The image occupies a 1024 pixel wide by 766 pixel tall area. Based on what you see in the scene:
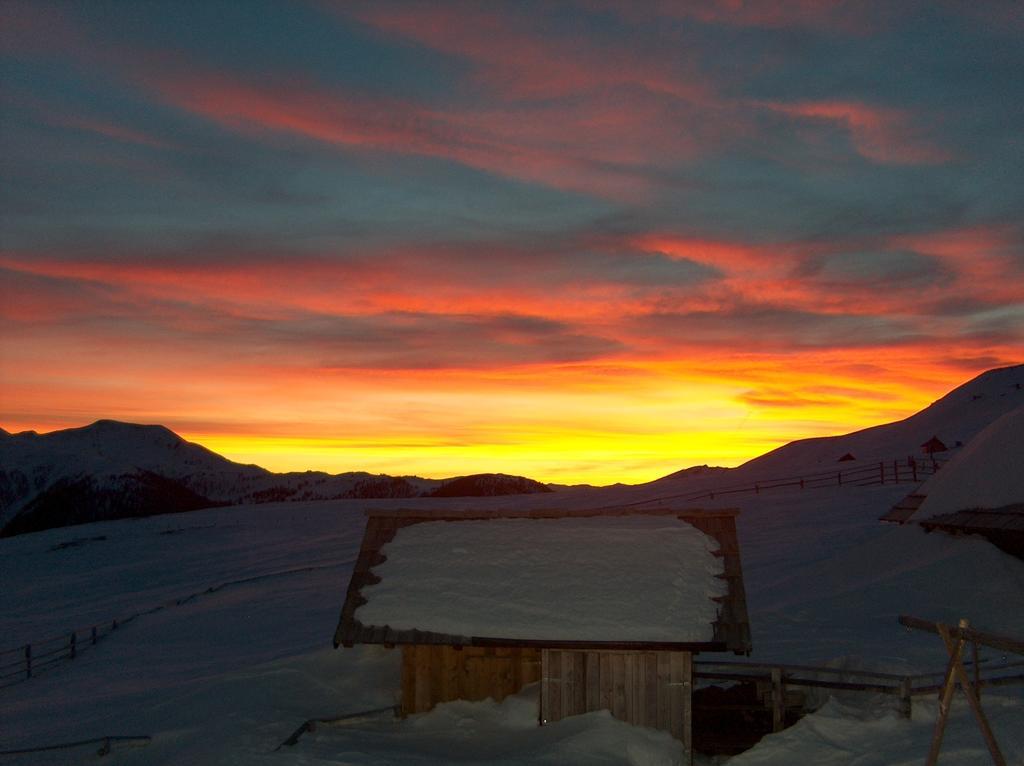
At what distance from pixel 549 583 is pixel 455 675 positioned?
2477 millimetres

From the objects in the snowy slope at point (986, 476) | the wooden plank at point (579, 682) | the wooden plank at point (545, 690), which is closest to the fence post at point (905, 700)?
the wooden plank at point (579, 682)

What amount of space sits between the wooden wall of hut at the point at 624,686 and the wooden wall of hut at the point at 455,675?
1.51 metres

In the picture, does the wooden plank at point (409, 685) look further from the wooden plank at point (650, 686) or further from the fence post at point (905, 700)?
the fence post at point (905, 700)

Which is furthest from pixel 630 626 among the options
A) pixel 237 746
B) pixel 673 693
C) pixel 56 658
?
pixel 56 658

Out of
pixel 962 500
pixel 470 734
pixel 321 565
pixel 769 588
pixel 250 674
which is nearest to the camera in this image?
pixel 470 734

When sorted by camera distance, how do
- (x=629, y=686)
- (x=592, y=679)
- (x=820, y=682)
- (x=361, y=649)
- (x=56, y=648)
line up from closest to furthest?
(x=629, y=686)
(x=592, y=679)
(x=820, y=682)
(x=361, y=649)
(x=56, y=648)

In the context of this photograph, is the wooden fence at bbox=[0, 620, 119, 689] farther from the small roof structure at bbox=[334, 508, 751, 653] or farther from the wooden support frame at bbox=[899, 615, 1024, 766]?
the wooden support frame at bbox=[899, 615, 1024, 766]

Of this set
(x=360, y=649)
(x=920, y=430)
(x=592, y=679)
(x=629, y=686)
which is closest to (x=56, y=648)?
(x=360, y=649)

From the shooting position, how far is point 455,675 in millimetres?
18500

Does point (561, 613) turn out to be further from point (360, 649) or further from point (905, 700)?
point (360, 649)

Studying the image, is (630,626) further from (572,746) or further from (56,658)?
(56,658)

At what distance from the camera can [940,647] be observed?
24.9 meters

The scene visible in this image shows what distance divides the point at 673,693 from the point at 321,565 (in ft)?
131

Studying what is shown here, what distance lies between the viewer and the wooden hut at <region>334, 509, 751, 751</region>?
1670cm
